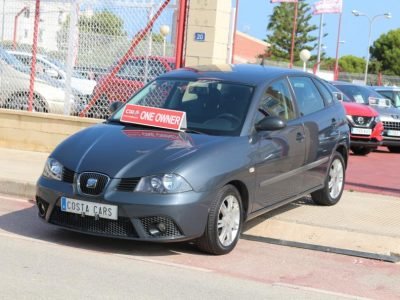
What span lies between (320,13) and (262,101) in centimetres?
2448

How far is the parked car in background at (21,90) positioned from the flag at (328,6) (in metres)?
20.4

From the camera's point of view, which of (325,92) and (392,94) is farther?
(392,94)

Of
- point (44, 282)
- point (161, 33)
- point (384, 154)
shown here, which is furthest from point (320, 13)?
point (44, 282)

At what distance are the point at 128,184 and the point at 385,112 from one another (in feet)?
37.8

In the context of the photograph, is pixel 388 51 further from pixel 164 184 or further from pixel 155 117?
pixel 164 184

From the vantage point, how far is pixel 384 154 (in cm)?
1631

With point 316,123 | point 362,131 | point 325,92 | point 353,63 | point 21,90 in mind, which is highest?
point 353,63

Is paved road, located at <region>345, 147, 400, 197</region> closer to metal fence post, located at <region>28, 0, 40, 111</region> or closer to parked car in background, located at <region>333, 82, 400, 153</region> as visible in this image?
parked car in background, located at <region>333, 82, 400, 153</region>

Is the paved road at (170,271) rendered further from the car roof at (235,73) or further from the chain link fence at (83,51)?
the chain link fence at (83,51)

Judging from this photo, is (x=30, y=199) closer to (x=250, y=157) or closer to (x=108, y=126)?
(x=108, y=126)

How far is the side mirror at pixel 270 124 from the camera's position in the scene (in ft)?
22.4

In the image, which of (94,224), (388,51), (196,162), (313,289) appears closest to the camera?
(313,289)

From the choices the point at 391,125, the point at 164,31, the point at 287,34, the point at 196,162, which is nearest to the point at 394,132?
the point at 391,125

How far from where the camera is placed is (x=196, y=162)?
6.19m
